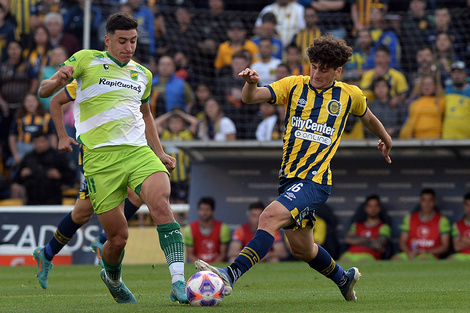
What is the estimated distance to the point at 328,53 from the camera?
647 cm

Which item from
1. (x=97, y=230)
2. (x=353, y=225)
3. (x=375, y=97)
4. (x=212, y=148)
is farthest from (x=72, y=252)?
(x=375, y=97)

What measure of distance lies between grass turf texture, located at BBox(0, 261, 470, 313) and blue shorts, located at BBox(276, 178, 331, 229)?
0.68m

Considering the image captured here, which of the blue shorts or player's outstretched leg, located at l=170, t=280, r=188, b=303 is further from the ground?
the blue shorts

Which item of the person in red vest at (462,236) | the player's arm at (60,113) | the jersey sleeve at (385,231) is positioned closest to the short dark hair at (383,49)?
the person in red vest at (462,236)

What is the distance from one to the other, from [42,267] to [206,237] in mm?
5762

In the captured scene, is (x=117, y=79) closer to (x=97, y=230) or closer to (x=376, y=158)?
(x=97, y=230)

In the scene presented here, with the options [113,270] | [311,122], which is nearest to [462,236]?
[311,122]

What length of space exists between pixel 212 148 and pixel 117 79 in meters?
7.81

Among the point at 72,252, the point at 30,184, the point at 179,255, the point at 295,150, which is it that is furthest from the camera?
the point at 30,184

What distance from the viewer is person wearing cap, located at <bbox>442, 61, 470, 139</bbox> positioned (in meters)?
13.8

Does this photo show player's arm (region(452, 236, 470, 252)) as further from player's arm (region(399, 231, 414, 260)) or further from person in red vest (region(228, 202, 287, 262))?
person in red vest (region(228, 202, 287, 262))

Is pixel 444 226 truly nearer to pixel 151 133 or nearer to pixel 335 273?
pixel 335 273

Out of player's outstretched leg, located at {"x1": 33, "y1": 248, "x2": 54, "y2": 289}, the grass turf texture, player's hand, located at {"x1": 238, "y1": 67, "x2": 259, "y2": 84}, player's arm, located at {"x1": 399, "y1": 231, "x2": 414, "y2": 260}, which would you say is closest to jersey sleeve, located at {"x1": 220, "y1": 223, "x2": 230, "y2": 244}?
the grass turf texture

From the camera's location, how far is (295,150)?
655 centimetres
